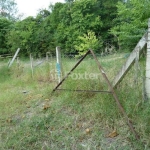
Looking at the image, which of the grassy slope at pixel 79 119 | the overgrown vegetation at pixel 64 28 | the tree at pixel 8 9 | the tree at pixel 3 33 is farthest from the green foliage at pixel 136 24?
the tree at pixel 8 9

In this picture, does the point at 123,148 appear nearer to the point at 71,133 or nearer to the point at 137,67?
the point at 71,133

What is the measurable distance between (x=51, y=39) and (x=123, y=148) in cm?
1453

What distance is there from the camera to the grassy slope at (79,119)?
1.92 metres

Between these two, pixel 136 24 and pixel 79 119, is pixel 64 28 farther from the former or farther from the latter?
pixel 79 119

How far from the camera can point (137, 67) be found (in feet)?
7.19

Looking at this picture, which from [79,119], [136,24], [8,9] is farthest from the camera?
[8,9]

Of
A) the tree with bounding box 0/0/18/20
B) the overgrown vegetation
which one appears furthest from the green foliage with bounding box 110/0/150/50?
the tree with bounding box 0/0/18/20

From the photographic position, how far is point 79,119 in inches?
94.4

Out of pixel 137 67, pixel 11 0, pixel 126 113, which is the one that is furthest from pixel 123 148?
pixel 11 0

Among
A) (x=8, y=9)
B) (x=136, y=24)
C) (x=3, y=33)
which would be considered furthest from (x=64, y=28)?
(x=8, y=9)

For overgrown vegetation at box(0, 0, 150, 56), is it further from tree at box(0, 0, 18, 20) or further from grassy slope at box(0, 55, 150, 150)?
grassy slope at box(0, 55, 150, 150)

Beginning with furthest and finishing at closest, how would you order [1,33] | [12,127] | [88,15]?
[1,33], [88,15], [12,127]

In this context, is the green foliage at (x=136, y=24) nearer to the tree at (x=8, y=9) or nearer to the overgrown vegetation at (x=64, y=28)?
the overgrown vegetation at (x=64, y=28)

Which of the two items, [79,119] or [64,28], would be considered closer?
[79,119]
